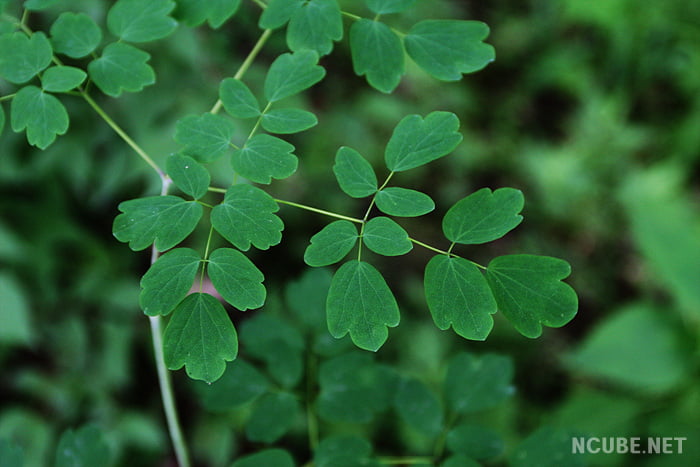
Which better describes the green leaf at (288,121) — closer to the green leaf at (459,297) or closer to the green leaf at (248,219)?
the green leaf at (248,219)

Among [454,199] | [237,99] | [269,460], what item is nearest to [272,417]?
[269,460]

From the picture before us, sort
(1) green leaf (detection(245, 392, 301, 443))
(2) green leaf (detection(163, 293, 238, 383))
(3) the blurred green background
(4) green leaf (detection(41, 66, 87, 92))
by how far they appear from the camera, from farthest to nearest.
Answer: (3) the blurred green background < (1) green leaf (detection(245, 392, 301, 443)) < (4) green leaf (detection(41, 66, 87, 92)) < (2) green leaf (detection(163, 293, 238, 383))

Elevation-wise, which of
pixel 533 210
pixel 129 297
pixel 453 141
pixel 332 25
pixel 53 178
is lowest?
pixel 533 210

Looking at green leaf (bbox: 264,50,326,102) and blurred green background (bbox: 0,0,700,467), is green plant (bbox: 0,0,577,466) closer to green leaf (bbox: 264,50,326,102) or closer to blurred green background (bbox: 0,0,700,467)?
green leaf (bbox: 264,50,326,102)

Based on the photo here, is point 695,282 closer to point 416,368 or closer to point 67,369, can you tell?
point 416,368

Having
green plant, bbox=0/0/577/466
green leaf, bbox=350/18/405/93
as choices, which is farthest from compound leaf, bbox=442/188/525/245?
green leaf, bbox=350/18/405/93

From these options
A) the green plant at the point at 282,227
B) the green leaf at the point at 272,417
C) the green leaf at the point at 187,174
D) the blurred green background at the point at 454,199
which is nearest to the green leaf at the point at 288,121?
the green plant at the point at 282,227

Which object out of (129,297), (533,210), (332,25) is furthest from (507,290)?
(533,210)
